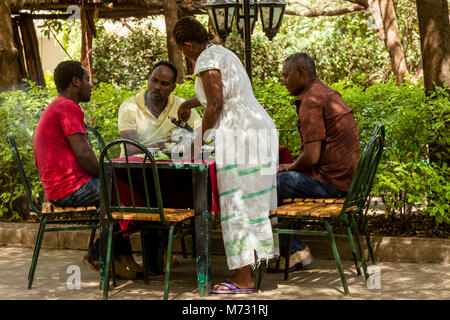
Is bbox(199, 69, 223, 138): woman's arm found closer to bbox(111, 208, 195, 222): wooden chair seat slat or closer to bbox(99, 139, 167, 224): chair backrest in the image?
bbox(99, 139, 167, 224): chair backrest

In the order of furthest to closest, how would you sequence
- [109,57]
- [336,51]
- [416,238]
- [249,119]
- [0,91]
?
[336,51] → [109,57] → [0,91] → [416,238] → [249,119]

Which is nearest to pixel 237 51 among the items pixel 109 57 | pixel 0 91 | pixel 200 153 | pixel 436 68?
pixel 109 57

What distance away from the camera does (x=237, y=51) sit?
1938 centimetres

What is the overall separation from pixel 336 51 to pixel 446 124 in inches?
632

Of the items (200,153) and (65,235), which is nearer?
(200,153)

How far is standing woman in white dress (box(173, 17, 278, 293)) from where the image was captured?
4.84m

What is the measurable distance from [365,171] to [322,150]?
0.50 m

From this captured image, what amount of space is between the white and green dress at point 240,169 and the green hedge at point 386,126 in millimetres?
1621

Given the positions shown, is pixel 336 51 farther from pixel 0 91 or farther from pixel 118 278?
pixel 118 278

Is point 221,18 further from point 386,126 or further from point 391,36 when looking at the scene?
point 391,36

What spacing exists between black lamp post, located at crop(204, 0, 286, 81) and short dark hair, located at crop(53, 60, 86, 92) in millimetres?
3161

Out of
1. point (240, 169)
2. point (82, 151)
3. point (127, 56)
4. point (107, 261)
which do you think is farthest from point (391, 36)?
point (107, 261)

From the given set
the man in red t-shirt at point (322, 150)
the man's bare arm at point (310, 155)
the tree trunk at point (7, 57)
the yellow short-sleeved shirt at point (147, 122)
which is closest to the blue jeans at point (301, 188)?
the man in red t-shirt at point (322, 150)

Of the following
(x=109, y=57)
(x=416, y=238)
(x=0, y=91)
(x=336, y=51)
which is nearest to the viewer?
(x=416, y=238)
